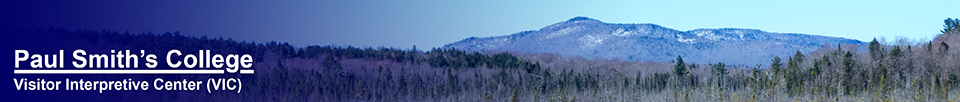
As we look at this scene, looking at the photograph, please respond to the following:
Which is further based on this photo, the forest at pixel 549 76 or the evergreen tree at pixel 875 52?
the evergreen tree at pixel 875 52

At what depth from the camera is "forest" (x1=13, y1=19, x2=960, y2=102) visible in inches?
1897

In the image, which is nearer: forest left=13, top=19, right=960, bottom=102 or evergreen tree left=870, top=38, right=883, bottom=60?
forest left=13, top=19, right=960, bottom=102

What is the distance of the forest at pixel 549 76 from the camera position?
4819 cm

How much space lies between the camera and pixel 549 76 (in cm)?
7181

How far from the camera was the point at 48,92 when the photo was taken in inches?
1970

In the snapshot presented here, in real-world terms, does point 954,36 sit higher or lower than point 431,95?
higher

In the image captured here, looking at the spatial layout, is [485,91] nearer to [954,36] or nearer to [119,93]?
[119,93]

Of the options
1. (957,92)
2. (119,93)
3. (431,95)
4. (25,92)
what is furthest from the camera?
(431,95)

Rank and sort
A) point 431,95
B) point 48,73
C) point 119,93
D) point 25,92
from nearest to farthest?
1. point 48,73
2. point 25,92
3. point 119,93
4. point 431,95

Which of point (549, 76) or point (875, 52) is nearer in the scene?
point (875, 52)

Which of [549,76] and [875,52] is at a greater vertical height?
[875,52]

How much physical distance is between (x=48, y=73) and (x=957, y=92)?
40.6 meters

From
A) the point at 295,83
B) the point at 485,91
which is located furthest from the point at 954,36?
the point at 295,83

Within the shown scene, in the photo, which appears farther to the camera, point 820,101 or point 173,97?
point 173,97
